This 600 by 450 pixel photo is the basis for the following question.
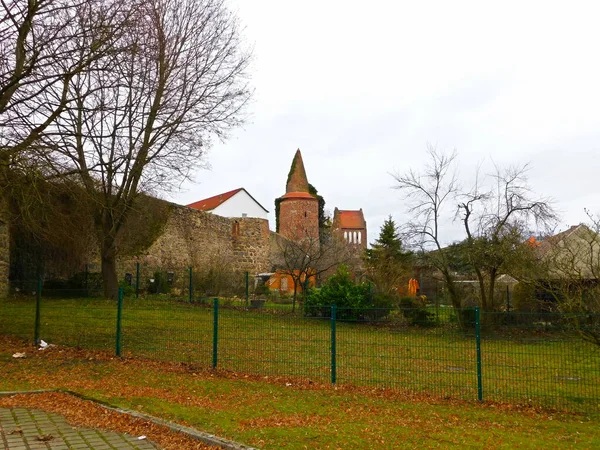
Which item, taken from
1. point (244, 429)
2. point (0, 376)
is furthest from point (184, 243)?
point (244, 429)

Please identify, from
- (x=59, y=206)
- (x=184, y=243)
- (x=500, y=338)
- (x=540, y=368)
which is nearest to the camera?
(x=540, y=368)

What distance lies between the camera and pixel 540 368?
25.5ft

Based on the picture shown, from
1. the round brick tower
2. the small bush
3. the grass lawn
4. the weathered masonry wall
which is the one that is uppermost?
the round brick tower

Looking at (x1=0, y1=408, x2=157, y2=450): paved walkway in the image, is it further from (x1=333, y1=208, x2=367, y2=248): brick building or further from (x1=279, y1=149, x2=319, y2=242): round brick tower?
(x1=333, y1=208, x2=367, y2=248): brick building

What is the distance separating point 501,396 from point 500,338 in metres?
0.94

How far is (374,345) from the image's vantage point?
961cm

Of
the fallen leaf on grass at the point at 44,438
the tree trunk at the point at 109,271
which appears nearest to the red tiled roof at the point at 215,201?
the tree trunk at the point at 109,271

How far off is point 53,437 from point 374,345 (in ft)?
18.9

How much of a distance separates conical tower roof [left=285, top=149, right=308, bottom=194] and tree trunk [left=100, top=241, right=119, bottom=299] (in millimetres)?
33509

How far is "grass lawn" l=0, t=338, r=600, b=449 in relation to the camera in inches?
210

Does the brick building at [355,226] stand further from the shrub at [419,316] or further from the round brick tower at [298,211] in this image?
the shrub at [419,316]

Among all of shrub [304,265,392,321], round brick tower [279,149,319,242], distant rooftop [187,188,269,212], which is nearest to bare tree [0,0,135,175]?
shrub [304,265,392,321]

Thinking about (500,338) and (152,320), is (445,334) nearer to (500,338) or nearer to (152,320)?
(500,338)

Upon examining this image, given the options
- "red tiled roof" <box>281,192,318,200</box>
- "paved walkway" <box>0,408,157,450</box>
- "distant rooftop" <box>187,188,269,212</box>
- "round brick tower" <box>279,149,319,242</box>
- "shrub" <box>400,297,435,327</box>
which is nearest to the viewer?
"paved walkway" <box>0,408,157,450</box>
